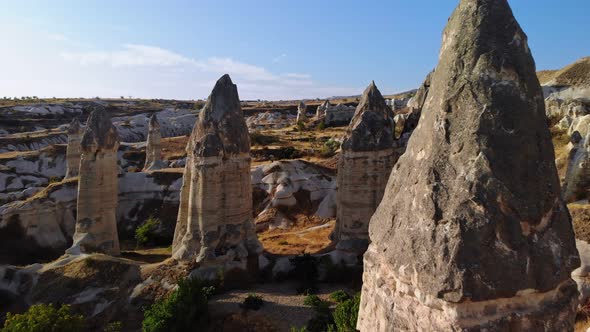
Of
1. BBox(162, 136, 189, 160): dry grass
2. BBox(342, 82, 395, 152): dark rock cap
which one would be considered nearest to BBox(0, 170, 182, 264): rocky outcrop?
BBox(162, 136, 189, 160): dry grass

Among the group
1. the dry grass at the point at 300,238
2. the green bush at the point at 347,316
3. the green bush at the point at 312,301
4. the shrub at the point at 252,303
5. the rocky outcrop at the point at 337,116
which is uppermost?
the rocky outcrop at the point at 337,116

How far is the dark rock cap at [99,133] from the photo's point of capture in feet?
63.8

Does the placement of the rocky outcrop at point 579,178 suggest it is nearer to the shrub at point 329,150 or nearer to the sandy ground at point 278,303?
the sandy ground at point 278,303

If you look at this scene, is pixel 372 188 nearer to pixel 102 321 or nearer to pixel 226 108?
pixel 226 108

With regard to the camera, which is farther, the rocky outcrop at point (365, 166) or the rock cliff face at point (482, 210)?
the rocky outcrop at point (365, 166)

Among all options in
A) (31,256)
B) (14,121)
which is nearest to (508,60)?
(31,256)

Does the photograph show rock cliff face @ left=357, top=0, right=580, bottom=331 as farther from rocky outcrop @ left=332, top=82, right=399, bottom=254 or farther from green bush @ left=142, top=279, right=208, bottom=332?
rocky outcrop @ left=332, top=82, right=399, bottom=254

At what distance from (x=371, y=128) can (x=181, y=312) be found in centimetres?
967

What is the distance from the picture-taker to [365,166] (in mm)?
16609

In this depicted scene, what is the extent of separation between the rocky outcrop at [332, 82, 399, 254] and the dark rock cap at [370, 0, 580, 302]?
38.8ft

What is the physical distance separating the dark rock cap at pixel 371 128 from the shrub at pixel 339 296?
575 cm

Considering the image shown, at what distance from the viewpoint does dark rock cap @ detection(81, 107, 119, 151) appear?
19.4 m

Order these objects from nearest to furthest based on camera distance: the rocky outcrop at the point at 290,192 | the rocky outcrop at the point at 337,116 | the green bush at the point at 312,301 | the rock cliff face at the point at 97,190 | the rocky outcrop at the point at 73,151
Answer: the green bush at the point at 312,301 < the rock cliff face at the point at 97,190 < the rocky outcrop at the point at 290,192 < the rocky outcrop at the point at 73,151 < the rocky outcrop at the point at 337,116

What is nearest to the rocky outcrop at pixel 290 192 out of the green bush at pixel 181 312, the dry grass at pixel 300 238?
the dry grass at pixel 300 238
